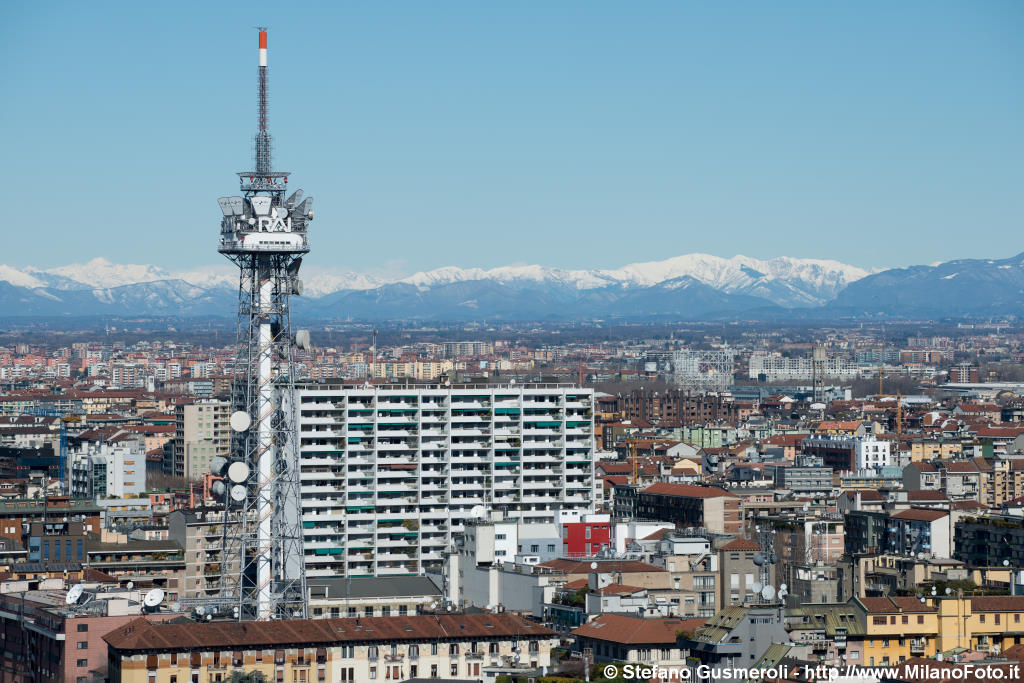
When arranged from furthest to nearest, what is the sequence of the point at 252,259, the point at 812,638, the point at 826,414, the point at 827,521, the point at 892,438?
the point at 826,414, the point at 892,438, the point at 827,521, the point at 252,259, the point at 812,638

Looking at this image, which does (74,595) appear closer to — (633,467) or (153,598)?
(153,598)

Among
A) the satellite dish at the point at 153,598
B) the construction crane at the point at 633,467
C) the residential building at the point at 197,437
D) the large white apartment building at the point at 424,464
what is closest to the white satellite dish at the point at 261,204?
the large white apartment building at the point at 424,464

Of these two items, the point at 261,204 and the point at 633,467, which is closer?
the point at 261,204

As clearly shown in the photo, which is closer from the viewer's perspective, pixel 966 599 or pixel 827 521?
pixel 966 599

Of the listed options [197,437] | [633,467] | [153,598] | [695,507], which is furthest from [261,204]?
[197,437]

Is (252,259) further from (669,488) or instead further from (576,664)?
(669,488)

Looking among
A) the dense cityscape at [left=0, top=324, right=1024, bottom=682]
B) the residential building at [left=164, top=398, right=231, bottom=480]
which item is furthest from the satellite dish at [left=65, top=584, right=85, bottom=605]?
the residential building at [left=164, top=398, right=231, bottom=480]

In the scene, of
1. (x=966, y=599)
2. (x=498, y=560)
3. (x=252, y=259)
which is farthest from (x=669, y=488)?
(x=966, y=599)
